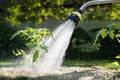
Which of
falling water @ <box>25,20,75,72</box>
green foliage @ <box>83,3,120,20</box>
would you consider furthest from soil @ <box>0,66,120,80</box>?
green foliage @ <box>83,3,120,20</box>

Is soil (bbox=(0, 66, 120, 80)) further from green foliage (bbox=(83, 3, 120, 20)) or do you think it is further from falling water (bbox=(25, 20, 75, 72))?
green foliage (bbox=(83, 3, 120, 20))

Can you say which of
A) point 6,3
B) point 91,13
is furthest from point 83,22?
point 6,3

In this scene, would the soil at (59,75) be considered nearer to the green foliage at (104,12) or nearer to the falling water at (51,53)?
the falling water at (51,53)

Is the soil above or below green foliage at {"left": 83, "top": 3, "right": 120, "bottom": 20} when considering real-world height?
above

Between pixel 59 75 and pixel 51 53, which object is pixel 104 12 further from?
pixel 59 75

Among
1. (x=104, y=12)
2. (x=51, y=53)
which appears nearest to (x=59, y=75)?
(x=51, y=53)

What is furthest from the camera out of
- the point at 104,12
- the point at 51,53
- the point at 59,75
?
the point at 104,12

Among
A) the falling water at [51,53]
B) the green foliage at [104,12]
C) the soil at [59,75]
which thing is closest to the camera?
the soil at [59,75]

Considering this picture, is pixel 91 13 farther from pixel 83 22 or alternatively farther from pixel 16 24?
pixel 16 24

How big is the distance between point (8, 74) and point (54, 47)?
585mm

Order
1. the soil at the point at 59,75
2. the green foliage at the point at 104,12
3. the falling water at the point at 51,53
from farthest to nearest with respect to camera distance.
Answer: the green foliage at the point at 104,12 → the falling water at the point at 51,53 → the soil at the point at 59,75

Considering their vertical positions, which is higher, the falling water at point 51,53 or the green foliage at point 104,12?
the falling water at point 51,53

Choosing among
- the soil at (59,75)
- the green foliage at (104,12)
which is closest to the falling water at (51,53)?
the soil at (59,75)

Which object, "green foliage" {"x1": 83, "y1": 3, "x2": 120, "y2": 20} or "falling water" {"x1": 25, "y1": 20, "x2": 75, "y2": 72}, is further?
"green foliage" {"x1": 83, "y1": 3, "x2": 120, "y2": 20}
